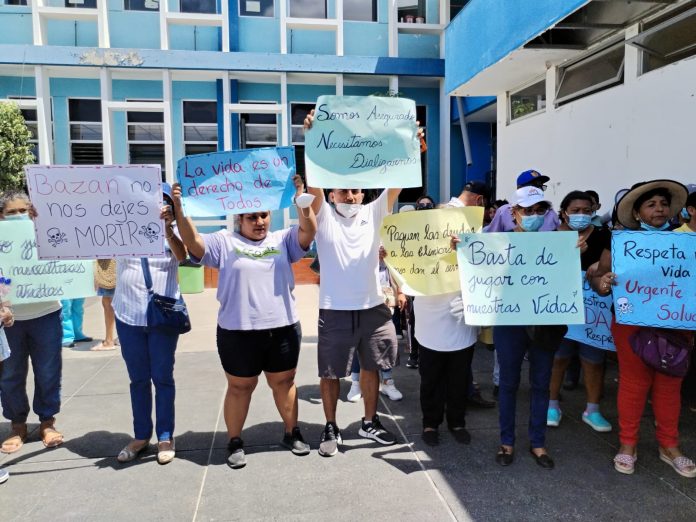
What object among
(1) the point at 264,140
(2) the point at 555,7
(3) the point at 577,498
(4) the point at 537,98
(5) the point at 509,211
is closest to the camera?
(3) the point at 577,498

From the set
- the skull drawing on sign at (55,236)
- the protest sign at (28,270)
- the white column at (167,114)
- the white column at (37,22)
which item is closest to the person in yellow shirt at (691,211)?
the skull drawing on sign at (55,236)

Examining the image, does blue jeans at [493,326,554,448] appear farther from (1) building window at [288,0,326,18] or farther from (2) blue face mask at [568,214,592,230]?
(1) building window at [288,0,326,18]

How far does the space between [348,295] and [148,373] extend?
4.78ft

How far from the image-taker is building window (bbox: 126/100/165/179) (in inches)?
491

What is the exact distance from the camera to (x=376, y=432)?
367 centimetres

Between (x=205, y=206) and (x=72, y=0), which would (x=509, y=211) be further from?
(x=72, y=0)

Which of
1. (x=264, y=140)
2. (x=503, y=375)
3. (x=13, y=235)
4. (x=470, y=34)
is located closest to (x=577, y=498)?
(x=503, y=375)

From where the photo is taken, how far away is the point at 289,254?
3438 millimetres

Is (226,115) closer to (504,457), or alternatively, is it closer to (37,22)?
(37,22)

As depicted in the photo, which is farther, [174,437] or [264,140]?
[264,140]

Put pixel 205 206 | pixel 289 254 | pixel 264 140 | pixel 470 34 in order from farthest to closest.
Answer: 1. pixel 264 140
2. pixel 470 34
3. pixel 289 254
4. pixel 205 206

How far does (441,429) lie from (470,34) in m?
6.04

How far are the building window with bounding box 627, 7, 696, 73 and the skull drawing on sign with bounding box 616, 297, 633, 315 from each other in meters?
3.34

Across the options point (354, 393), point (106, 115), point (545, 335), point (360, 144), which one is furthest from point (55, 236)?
point (106, 115)
